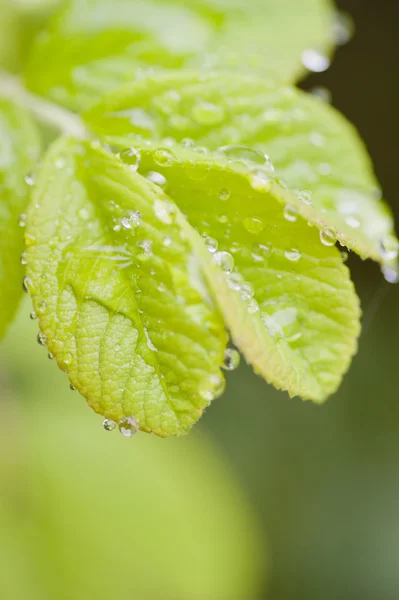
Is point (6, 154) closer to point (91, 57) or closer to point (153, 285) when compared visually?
point (91, 57)

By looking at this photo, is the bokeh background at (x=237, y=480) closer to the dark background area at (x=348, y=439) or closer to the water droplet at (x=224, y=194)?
the dark background area at (x=348, y=439)

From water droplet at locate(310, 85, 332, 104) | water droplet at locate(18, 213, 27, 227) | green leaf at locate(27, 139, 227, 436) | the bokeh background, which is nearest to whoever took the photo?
green leaf at locate(27, 139, 227, 436)

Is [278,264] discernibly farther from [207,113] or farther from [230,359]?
[207,113]

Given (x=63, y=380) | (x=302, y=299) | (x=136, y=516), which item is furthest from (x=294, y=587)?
(x=302, y=299)

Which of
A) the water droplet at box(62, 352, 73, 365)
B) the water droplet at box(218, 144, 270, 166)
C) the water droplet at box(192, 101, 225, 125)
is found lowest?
the water droplet at box(62, 352, 73, 365)

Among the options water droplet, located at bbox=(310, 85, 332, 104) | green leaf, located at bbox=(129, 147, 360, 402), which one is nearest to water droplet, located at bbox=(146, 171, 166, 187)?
green leaf, located at bbox=(129, 147, 360, 402)

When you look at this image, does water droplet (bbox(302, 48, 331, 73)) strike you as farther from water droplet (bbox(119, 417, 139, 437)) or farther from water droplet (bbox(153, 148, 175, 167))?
water droplet (bbox(119, 417, 139, 437))
